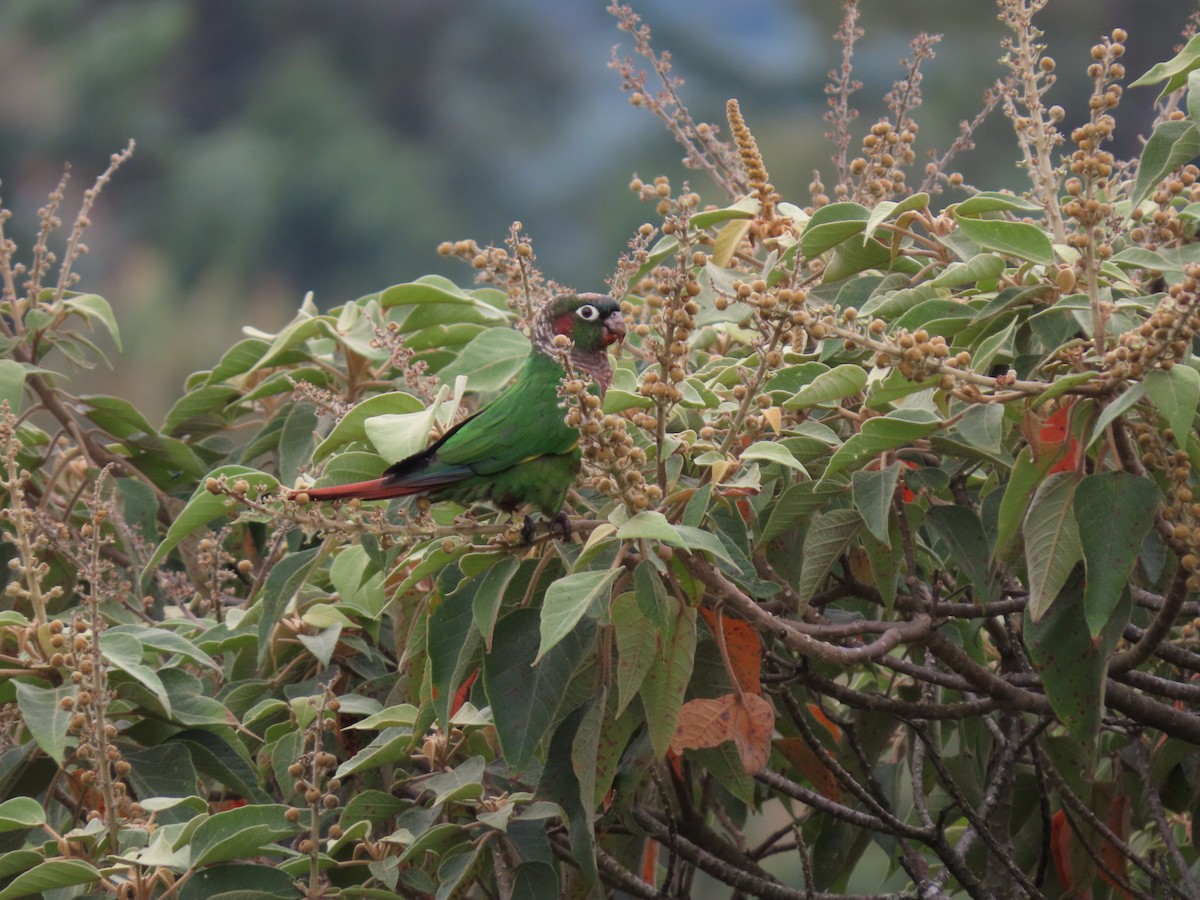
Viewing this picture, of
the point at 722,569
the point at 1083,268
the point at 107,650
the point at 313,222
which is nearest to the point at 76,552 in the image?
the point at 107,650

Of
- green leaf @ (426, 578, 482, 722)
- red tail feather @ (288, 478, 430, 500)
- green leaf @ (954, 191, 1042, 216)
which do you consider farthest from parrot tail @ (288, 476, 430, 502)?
green leaf @ (954, 191, 1042, 216)

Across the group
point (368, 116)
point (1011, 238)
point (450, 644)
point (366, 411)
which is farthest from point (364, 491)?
point (368, 116)

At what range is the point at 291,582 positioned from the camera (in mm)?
1903

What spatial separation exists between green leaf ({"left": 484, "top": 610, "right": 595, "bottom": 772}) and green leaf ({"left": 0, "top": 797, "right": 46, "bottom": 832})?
0.64 metres

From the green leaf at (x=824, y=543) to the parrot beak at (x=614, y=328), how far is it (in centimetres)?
69

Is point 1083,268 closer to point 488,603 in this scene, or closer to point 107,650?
point 488,603

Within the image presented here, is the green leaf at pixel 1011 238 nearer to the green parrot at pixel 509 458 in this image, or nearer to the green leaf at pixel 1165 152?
the green leaf at pixel 1165 152

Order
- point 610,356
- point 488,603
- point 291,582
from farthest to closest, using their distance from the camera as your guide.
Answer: point 610,356 < point 291,582 < point 488,603

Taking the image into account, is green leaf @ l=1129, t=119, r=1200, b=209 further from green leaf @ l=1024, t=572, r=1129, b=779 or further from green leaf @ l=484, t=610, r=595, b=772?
green leaf @ l=484, t=610, r=595, b=772

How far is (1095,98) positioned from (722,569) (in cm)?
77

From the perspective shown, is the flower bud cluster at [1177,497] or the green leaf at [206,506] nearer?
the flower bud cluster at [1177,497]

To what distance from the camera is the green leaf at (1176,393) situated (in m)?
1.35

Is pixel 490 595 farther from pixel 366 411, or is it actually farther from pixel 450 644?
pixel 366 411

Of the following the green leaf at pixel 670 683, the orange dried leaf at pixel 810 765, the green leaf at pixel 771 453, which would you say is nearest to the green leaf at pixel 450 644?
the green leaf at pixel 670 683
